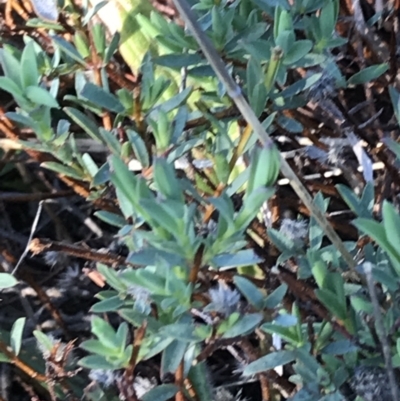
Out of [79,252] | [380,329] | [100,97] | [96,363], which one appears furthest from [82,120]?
[380,329]

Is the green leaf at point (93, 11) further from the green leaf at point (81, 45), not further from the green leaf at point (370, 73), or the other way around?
the green leaf at point (370, 73)

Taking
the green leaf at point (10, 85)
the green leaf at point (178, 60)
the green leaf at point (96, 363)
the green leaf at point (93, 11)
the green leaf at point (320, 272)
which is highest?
the green leaf at point (93, 11)

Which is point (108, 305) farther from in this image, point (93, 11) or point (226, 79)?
point (93, 11)

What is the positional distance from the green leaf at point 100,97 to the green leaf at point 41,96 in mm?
34

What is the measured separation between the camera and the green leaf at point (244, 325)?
0.50 metres

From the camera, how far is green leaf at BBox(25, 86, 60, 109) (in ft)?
1.99

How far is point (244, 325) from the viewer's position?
505 mm

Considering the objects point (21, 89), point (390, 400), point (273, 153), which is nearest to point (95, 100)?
point (21, 89)

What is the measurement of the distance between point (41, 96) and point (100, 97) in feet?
0.19

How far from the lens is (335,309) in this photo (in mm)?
533

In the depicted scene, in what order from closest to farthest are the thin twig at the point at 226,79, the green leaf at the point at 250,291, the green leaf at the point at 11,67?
the thin twig at the point at 226,79 → the green leaf at the point at 250,291 → the green leaf at the point at 11,67

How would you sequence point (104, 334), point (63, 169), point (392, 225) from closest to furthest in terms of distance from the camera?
point (392, 225) < point (104, 334) < point (63, 169)

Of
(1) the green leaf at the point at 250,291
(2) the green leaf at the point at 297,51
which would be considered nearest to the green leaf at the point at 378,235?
(1) the green leaf at the point at 250,291

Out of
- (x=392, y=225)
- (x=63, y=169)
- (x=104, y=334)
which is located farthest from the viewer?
(x=63, y=169)
